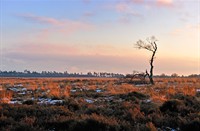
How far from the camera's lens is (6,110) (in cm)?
1334

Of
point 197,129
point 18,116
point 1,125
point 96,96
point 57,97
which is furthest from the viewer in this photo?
point 96,96

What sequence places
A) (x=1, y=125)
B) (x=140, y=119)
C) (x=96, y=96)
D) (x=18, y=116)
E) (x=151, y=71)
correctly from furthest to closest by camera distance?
1. (x=151, y=71)
2. (x=96, y=96)
3. (x=18, y=116)
4. (x=140, y=119)
5. (x=1, y=125)

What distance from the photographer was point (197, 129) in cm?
1026

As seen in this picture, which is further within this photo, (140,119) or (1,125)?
(140,119)

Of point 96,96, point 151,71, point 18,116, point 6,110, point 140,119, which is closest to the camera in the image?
point 140,119

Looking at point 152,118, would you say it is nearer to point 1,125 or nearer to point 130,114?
point 130,114

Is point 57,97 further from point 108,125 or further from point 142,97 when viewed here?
point 108,125

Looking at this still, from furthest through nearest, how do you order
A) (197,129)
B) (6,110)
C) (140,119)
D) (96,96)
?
(96,96) < (6,110) < (140,119) < (197,129)

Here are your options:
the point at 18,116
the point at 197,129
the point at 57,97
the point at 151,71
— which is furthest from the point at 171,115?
the point at 151,71

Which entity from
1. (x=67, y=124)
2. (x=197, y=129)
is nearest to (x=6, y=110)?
(x=67, y=124)

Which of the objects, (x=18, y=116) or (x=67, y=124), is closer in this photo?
(x=67, y=124)

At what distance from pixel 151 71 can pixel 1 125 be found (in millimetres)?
32173

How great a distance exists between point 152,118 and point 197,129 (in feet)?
6.39

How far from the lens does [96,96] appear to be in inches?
836
